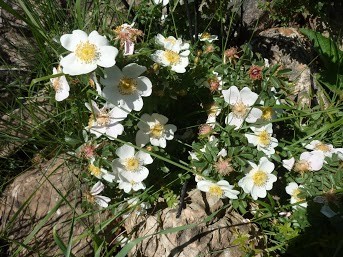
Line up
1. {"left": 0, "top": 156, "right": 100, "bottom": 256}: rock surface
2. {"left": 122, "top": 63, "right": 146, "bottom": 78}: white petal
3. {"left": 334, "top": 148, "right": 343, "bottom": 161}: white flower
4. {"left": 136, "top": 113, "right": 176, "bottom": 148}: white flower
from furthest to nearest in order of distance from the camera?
{"left": 0, "top": 156, "right": 100, "bottom": 256}: rock surface, {"left": 334, "top": 148, "right": 343, "bottom": 161}: white flower, {"left": 136, "top": 113, "right": 176, "bottom": 148}: white flower, {"left": 122, "top": 63, "right": 146, "bottom": 78}: white petal

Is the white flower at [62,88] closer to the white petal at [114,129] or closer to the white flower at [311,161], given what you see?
the white petal at [114,129]

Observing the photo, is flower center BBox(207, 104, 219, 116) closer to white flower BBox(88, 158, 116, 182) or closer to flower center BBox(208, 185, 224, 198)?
flower center BBox(208, 185, 224, 198)

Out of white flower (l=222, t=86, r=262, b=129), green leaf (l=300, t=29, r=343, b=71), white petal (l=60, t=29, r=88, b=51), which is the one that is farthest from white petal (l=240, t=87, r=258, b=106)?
green leaf (l=300, t=29, r=343, b=71)

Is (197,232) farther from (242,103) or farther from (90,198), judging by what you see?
(242,103)

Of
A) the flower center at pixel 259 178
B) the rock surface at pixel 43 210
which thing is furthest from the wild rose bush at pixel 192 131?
the rock surface at pixel 43 210

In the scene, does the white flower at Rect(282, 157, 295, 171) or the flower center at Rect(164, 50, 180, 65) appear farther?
the white flower at Rect(282, 157, 295, 171)

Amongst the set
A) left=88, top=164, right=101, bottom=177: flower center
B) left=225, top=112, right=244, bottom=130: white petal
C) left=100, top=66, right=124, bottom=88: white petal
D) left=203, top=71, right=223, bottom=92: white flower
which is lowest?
left=88, top=164, right=101, bottom=177: flower center
